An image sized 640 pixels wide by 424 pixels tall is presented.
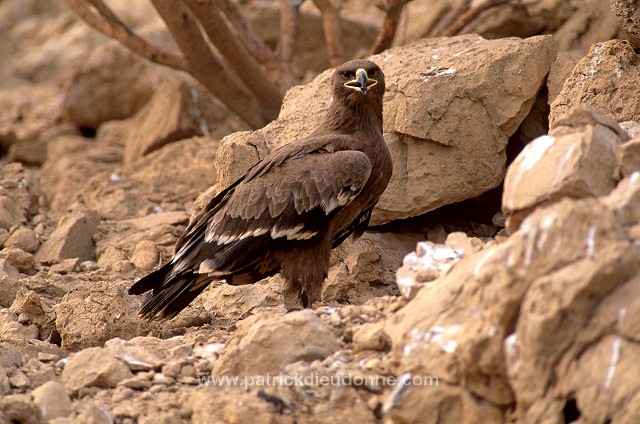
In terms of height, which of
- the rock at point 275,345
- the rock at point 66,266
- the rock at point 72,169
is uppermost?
the rock at point 275,345

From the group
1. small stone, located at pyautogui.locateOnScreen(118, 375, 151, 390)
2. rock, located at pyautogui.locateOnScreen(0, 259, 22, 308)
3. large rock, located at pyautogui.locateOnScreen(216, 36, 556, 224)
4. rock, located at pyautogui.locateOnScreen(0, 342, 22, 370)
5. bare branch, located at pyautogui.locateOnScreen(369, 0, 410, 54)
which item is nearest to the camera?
small stone, located at pyautogui.locateOnScreen(118, 375, 151, 390)

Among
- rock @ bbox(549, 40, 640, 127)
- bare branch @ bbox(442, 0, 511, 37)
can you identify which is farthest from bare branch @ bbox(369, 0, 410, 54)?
rock @ bbox(549, 40, 640, 127)

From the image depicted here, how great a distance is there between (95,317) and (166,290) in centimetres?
53

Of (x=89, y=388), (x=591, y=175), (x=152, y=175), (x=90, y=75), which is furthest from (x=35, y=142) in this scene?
(x=591, y=175)

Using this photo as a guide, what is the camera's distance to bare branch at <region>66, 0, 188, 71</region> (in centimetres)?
1055

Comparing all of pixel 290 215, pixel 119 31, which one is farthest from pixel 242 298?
pixel 119 31

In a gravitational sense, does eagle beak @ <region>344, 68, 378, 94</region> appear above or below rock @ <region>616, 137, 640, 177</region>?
below

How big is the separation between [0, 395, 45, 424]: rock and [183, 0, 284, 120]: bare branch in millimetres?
5801

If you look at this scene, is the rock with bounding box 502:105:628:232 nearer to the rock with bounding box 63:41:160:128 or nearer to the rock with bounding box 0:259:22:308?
the rock with bounding box 0:259:22:308

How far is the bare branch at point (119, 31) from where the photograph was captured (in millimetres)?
10547

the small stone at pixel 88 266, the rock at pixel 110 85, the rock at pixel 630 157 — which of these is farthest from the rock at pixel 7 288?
the rock at pixel 110 85

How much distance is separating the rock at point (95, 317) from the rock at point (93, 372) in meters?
0.98

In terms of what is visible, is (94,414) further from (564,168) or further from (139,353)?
(564,168)

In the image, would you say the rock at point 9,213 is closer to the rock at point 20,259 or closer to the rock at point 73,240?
the rock at point 73,240
